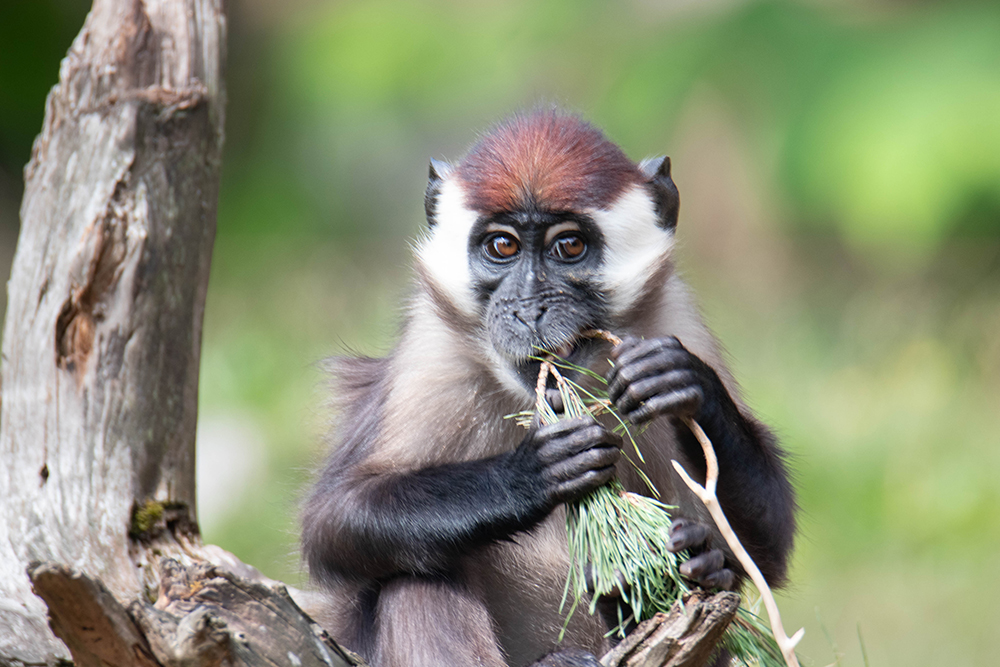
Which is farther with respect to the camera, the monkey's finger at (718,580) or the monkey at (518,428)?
the monkey at (518,428)

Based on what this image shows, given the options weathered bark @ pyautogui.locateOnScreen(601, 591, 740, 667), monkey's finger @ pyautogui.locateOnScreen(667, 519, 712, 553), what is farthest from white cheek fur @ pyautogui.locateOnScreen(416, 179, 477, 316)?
weathered bark @ pyautogui.locateOnScreen(601, 591, 740, 667)

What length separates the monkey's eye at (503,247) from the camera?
206 inches

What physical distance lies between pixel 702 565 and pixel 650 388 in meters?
0.79

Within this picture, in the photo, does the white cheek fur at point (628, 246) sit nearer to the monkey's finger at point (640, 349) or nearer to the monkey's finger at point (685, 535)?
the monkey's finger at point (640, 349)

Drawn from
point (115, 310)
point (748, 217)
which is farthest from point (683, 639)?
point (748, 217)

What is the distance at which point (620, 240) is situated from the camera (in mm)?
5301

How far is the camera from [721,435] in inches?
199

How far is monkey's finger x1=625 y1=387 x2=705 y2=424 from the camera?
4666 millimetres

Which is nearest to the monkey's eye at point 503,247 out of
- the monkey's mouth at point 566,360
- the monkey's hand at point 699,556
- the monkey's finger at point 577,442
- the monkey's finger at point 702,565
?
the monkey's mouth at point 566,360

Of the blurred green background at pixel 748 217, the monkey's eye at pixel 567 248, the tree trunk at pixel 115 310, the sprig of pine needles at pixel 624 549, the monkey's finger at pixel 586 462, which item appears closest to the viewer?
the sprig of pine needles at pixel 624 549

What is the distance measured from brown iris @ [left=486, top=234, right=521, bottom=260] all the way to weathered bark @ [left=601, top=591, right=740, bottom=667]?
1.91 meters

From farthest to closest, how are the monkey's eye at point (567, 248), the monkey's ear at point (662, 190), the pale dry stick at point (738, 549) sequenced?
1. the monkey's ear at point (662, 190)
2. the monkey's eye at point (567, 248)
3. the pale dry stick at point (738, 549)

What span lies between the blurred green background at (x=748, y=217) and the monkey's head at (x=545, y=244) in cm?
234

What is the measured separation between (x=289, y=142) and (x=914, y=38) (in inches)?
371
